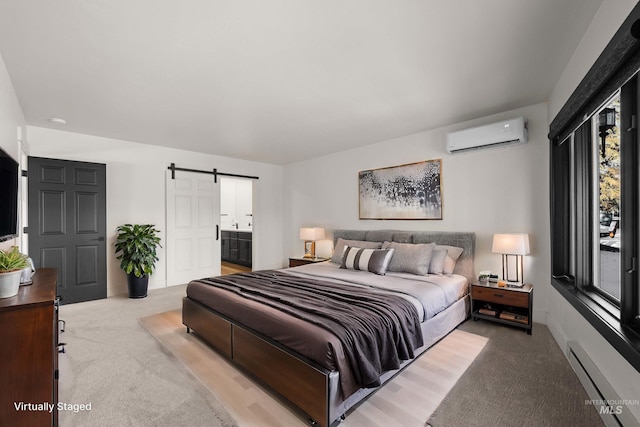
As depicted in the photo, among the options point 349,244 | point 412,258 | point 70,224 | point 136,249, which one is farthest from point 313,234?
point 70,224

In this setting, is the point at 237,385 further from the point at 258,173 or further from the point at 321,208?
the point at 258,173

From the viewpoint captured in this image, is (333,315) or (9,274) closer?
(9,274)

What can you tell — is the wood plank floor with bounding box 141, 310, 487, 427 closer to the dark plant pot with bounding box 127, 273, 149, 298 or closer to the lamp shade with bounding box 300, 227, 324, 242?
the dark plant pot with bounding box 127, 273, 149, 298

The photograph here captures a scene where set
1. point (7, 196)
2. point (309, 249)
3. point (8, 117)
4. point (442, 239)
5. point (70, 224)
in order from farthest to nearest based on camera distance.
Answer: point (309, 249) < point (70, 224) < point (442, 239) < point (8, 117) < point (7, 196)

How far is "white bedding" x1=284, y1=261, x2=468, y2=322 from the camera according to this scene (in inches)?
109

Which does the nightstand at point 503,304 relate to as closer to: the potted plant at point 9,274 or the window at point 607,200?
the window at point 607,200

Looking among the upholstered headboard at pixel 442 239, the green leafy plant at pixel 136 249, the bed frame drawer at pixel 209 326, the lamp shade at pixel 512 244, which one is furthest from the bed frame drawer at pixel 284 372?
the green leafy plant at pixel 136 249

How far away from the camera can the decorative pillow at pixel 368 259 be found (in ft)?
12.2

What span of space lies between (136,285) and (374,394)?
400 cm

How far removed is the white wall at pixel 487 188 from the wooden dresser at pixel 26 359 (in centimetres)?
405

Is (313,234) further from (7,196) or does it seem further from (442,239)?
(7,196)

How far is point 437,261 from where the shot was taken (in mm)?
3668

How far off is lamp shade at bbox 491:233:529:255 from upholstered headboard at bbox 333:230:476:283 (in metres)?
0.44

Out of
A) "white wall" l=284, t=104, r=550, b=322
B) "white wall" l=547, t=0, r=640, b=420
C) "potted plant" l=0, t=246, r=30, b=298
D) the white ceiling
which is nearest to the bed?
"white wall" l=284, t=104, r=550, b=322
